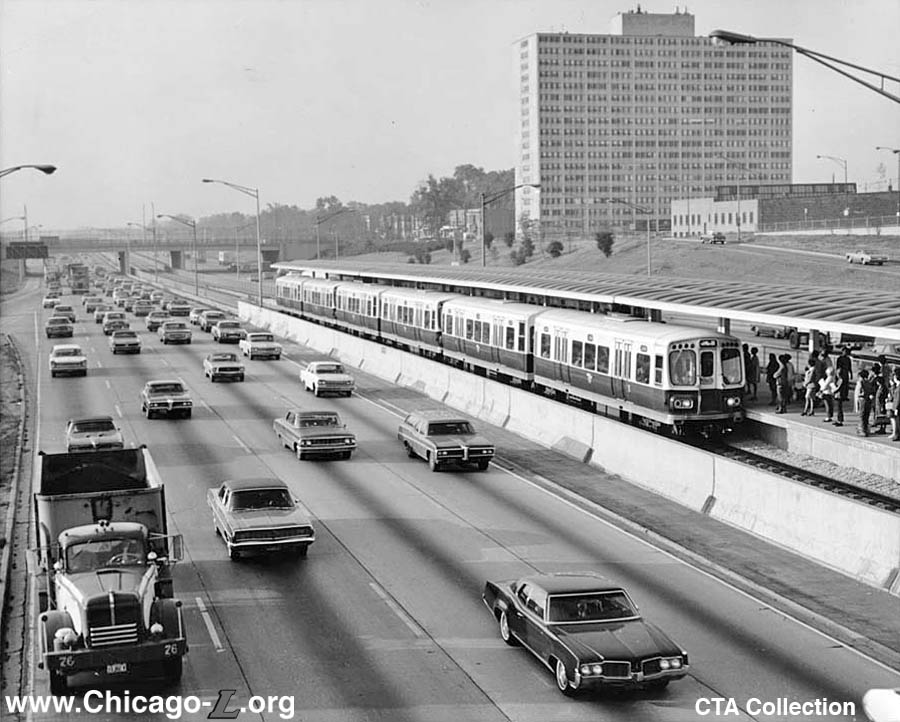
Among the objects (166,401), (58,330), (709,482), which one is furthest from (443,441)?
(58,330)

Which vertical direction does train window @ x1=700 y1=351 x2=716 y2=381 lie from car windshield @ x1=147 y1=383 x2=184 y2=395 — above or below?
above

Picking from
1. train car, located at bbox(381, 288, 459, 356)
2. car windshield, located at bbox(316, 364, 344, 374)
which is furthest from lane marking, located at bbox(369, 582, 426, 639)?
train car, located at bbox(381, 288, 459, 356)

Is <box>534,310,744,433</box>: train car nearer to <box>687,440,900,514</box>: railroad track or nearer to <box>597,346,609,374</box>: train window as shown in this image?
<box>597,346,609,374</box>: train window

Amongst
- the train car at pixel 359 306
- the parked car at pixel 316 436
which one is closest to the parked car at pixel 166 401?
the parked car at pixel 316 436

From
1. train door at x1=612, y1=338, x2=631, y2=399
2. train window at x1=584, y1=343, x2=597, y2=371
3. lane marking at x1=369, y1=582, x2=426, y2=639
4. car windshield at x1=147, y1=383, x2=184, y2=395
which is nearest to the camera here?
lane marking at x1=369, y1=582, x2=426, y2=639

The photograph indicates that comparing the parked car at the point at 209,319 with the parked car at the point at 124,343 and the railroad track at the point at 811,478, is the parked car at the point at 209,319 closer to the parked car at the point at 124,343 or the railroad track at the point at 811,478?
the parked car at the point at 124,343

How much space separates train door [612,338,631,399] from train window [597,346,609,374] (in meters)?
0.59

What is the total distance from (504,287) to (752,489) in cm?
2844

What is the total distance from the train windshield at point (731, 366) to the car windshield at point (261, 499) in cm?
1498

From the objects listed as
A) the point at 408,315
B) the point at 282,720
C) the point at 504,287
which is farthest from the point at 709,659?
the point at 408,315

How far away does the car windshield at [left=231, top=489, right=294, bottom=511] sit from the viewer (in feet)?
75.6

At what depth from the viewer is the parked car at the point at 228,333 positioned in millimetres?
69625

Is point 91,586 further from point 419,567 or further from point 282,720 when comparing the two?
point 419,567

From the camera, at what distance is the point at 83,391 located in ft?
160
